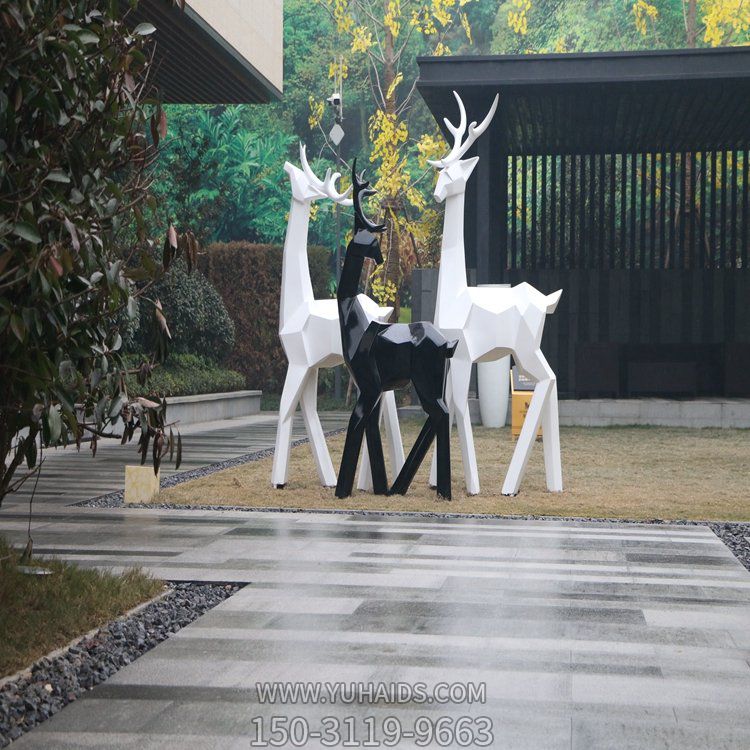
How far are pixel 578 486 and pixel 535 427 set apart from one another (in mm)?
1211

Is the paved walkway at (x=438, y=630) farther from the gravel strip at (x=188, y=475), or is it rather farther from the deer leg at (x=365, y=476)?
the deer leg at (x=365, y=476)

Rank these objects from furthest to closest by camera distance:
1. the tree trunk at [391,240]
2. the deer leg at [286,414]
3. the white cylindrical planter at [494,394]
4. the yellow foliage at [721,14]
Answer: the yellow foliage at [721,14], the tree trunk at [391,240], the white cylindrical planter at [494,394], the deer leg at [286,414]

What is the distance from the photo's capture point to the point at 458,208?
38.3 ft

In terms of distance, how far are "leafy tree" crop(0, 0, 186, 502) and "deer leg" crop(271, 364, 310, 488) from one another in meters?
5.58

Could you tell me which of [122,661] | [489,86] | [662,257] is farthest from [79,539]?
[662,257]

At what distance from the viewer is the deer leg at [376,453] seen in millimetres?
10719

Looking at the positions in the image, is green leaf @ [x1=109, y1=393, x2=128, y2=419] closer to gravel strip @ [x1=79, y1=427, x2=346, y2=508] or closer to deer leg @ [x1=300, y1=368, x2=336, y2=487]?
gravel strip @ [x1=79, y1=427, x2=346, y2=508]

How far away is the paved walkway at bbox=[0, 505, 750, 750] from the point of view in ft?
14.1

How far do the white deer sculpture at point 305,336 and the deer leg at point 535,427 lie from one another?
3.76 feet

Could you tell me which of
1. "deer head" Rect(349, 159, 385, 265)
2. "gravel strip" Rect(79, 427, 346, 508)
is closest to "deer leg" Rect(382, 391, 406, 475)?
"deer head" Rect(349, 159, 385, 265)

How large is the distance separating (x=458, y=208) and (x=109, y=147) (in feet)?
21.8

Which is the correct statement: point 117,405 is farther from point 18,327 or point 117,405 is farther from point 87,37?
point 87,37

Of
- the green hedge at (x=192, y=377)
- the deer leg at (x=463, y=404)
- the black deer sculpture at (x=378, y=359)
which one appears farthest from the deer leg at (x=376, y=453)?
the green hedge at (x=192, y=377)

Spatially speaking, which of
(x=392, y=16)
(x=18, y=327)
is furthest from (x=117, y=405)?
(x=392, y=16)
